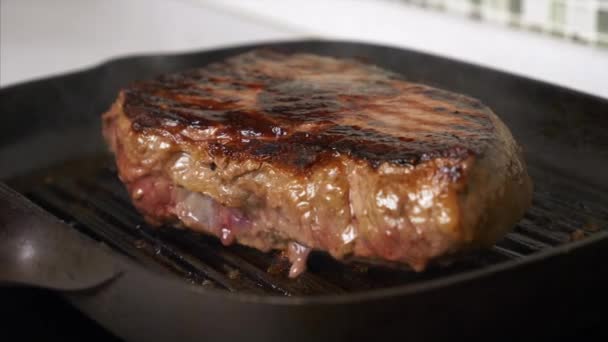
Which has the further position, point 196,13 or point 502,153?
point 196,13

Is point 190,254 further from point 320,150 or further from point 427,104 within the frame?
point 427,104

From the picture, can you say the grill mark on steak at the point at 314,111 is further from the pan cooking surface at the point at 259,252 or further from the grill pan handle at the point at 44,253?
the grill pan handle at the point at 44,253

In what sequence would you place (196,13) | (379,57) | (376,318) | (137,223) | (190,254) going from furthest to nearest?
1. (196,13)
2. (379,57)
3. (137,223)
4. (190,254)
5. (376,318)

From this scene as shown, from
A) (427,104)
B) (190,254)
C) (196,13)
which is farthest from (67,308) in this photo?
(196,13)

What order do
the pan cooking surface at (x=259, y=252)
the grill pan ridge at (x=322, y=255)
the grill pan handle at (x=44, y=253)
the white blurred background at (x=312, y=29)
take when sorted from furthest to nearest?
1. the white blurred background at (x=312, y=29)
2. the pan cooking surface at (x=259, y=252)
3. the grill pan handle at (x=44, y=253)
4. the grill pan ridge at (x=322, y=255)

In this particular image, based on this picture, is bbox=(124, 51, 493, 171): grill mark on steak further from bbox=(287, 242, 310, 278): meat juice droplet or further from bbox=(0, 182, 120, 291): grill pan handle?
bbox=(0, 182, 120, 291): grill pan handle

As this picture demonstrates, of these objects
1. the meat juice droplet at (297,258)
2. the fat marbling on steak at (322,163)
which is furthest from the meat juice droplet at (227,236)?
the meat juice droplet at (297,258)
